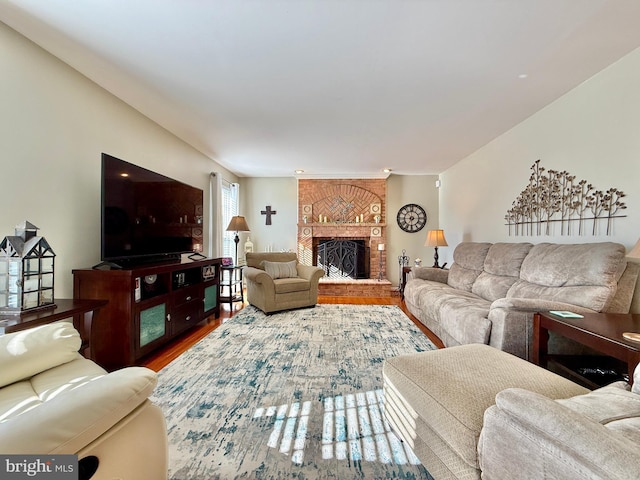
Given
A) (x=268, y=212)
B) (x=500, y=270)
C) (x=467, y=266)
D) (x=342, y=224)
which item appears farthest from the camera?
(x=268, y=212)

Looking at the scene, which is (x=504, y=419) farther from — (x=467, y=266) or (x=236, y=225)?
(x=236, y=225)

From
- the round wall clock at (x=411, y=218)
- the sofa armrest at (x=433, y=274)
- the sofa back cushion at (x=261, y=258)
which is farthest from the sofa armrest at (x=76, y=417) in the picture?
the round wall clock at (x=411, y=218)

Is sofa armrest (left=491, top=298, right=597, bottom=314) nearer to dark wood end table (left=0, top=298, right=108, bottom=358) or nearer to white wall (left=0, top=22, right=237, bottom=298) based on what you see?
dark wood end table (left=0, top=298, right=108, bottom=358)

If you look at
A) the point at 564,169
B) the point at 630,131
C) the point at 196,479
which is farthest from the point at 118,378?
the point at 564,169

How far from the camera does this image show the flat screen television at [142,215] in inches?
93.5

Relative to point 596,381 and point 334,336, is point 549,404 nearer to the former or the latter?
point 596,381

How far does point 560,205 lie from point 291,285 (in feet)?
10.3

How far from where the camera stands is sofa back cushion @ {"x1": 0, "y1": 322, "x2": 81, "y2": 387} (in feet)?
3.67

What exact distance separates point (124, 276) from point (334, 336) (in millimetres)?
2032

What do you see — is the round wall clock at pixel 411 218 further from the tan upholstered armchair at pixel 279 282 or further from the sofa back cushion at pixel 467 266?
the tan upholstered armchair at pixel 279 282

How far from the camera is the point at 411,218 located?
587 centimetres

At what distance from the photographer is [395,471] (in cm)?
132

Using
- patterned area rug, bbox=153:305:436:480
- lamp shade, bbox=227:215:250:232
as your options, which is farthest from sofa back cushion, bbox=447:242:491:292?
lamp shade, bbox=227:215:250:232

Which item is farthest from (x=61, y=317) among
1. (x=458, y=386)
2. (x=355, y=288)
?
(x=355, y=288)
